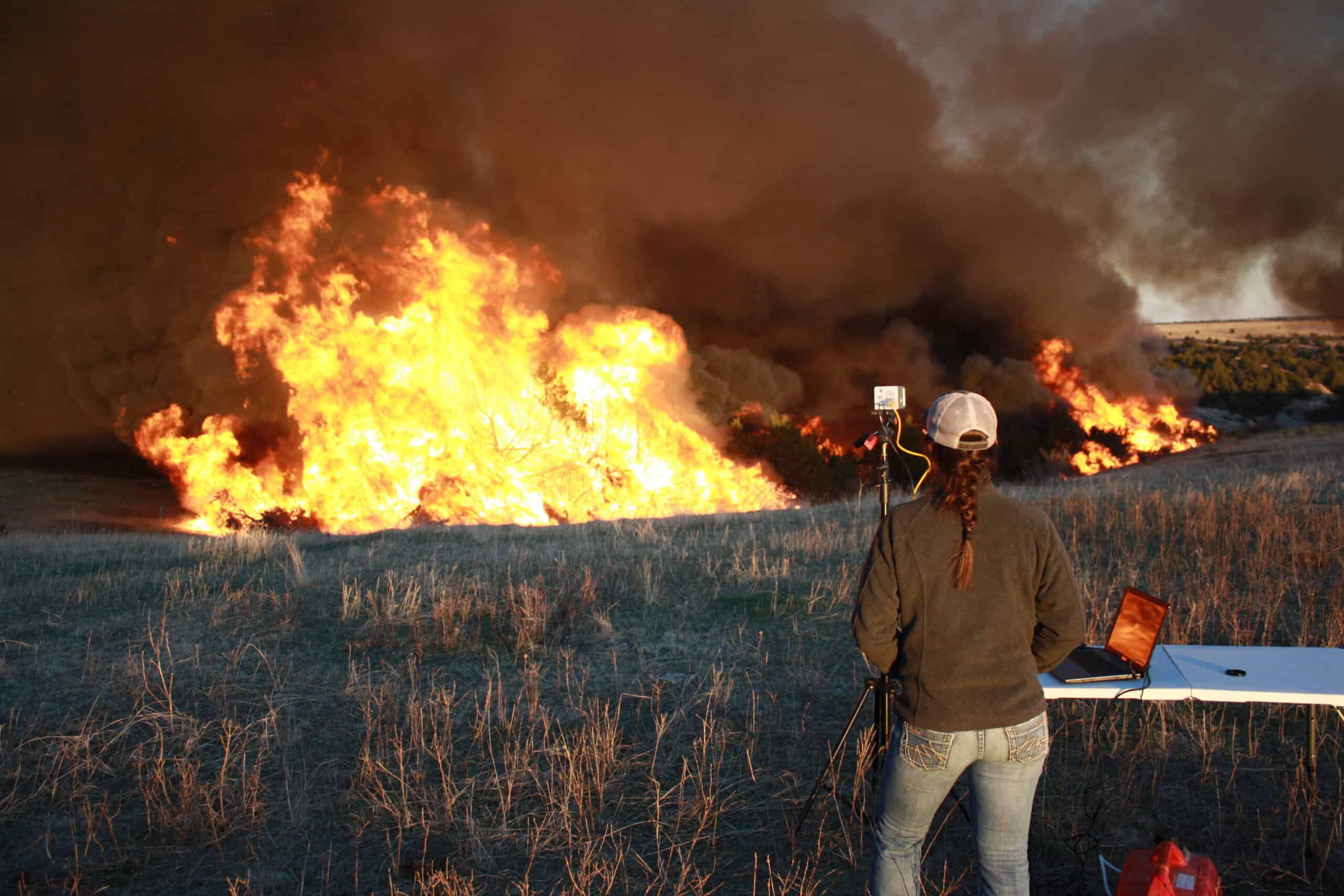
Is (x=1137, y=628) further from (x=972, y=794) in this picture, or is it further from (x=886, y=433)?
(x=972, y=794)

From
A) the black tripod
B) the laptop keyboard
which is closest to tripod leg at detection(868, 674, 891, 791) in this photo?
the black tripod

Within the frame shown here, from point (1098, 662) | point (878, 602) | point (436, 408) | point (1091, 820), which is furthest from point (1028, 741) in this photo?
point (436, 408)

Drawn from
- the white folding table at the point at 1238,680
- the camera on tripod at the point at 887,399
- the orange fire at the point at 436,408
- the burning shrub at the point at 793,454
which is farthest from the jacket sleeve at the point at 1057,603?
the burning shrub at the point at 793,454

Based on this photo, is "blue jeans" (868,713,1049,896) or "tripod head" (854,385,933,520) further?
"tripod head" (854,385,933,520)

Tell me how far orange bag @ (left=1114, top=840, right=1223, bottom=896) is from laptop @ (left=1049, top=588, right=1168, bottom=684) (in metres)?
0.86

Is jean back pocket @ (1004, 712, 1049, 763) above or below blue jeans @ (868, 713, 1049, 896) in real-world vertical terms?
above

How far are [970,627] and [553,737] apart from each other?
10.3ft

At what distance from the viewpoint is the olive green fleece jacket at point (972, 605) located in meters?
2.38

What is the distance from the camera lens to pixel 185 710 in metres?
5.16

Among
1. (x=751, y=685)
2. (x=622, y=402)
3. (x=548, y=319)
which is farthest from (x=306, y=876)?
(x=548, y=319)

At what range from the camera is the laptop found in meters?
3.58

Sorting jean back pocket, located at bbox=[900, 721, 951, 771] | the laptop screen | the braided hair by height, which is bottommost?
jean back pocket, located at bbox=[900, 721, 951, 771]

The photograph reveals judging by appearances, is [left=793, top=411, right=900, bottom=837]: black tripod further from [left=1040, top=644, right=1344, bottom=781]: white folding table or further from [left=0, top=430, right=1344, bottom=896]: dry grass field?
[left=1040, top=644, right=1344, bottom=781]: white folding table

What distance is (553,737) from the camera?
190 inches
